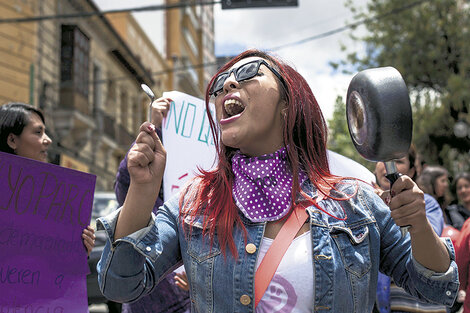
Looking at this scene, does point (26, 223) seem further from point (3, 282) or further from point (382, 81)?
point (382, 81)

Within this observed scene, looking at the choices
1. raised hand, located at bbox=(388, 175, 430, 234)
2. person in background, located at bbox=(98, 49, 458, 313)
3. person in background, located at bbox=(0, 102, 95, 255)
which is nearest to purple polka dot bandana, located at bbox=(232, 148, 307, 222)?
person in background, located at bbox=(98, 49, 458, 313)

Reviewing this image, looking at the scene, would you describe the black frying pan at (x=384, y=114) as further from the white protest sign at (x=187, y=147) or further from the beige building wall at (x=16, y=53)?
the beige building wall at (x=16, y=53)

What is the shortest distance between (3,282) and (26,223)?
27cm

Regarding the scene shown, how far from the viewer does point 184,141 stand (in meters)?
3.60

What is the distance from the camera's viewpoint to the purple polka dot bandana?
1988mm

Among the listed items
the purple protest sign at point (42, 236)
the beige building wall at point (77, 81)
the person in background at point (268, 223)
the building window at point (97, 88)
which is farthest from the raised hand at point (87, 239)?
the building window at point (97, 88)

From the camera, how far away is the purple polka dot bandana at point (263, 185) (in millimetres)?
1988

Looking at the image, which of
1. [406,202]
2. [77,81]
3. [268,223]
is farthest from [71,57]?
[406,202]

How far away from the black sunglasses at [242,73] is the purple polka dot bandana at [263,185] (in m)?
0.24

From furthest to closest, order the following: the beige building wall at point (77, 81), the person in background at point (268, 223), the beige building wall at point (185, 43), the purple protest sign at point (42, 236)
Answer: the beige building wall at point (185, 43) → the beige building wall at point (77, 81) → the purple protest sign at point (42, 236) → the person in background at point (268, 223)

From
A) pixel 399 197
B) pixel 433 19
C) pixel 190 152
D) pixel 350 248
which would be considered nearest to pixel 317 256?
pixel 350 248

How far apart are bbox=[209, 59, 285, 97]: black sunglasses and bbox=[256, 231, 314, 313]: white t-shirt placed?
1.95ft

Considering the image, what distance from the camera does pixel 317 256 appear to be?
73.7 inches

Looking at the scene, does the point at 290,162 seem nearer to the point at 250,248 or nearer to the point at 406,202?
the point at 250,248
